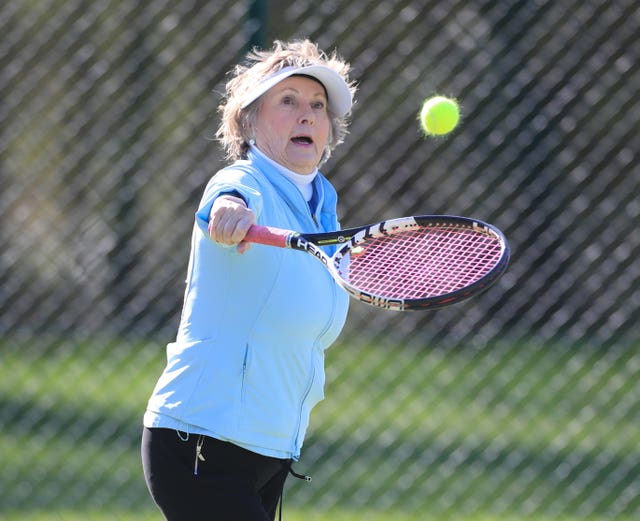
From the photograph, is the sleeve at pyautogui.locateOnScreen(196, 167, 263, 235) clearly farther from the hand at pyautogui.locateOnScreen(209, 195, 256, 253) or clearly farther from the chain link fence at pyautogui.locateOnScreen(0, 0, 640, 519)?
the chain link fence at pyautogui.locateOnScreen(0, 0, 640, 519)

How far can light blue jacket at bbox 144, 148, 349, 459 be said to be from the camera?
2.58 metres

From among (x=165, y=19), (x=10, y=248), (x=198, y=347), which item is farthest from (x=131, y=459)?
(x=198, y=347)

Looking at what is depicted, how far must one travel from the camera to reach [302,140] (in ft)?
9.59

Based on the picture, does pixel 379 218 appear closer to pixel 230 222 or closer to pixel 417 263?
pixel 417 263

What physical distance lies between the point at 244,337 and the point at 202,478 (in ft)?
1.07

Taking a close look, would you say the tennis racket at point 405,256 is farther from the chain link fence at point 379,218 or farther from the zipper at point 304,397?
the chain link fence at point 379,218

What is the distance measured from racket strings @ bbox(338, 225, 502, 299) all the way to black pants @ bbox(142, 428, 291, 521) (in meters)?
0.53

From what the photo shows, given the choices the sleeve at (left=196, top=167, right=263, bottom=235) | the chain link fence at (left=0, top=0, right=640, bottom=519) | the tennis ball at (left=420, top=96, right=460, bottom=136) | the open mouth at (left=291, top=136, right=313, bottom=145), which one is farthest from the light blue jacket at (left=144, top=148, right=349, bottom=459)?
the chain link fence at (left=0, top=0, right=640, bottom=519)

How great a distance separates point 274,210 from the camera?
2.68m

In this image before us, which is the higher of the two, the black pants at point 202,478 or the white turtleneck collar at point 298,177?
the white turtleneck collar at point 298,177

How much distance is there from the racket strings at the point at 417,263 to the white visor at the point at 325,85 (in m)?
0.37

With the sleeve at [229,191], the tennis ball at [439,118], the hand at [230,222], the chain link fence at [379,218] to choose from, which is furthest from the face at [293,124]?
the chain link fence at [379,218]

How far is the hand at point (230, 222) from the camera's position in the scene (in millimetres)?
2408

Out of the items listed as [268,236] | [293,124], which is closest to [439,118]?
[293,124]
